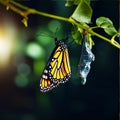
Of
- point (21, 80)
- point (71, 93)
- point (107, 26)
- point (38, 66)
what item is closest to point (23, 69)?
point (21, 80)

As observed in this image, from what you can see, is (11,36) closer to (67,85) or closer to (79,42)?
(67,85)

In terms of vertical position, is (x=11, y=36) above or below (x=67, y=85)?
above

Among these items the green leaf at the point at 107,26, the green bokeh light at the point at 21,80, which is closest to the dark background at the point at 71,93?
the green bokeh light at the point at 21,80

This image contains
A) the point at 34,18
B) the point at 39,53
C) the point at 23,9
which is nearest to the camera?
the point at 23,9

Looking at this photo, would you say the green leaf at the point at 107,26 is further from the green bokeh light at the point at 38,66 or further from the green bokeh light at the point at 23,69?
the green bokeh light at the point at 23,69

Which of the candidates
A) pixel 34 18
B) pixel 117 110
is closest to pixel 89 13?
pixel 34 18
